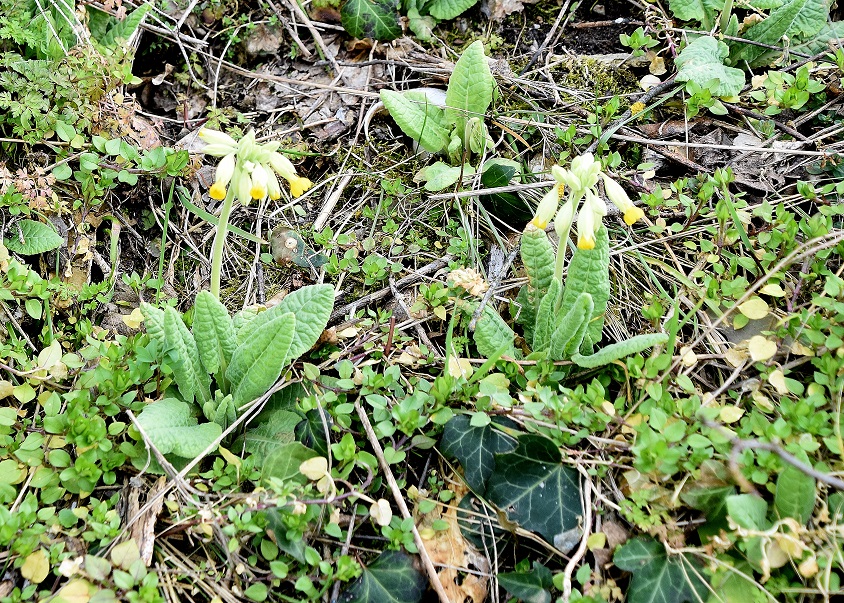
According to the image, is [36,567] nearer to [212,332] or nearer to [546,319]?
[212,332]

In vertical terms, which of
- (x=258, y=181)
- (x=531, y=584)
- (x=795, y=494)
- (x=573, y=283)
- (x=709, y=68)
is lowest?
(x=531, y=584)

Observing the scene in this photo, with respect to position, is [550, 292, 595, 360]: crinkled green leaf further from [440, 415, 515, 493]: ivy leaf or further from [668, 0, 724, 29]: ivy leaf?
[668, 0, 724, 29]: ivy leaf

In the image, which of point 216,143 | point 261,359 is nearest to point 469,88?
point 216,143

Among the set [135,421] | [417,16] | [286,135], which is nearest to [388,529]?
[135,421]

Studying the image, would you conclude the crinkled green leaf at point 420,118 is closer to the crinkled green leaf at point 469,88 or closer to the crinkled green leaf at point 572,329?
the crinkled green leaf at point 469,88

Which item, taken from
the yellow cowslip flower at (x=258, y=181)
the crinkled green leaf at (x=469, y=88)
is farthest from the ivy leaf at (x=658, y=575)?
the crinkled green leaf at (x=469, y=88)

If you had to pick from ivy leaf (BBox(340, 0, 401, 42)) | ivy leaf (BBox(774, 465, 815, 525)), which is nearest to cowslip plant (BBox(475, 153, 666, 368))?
ivy leaf (BBox(774, 465, 815, 525))
